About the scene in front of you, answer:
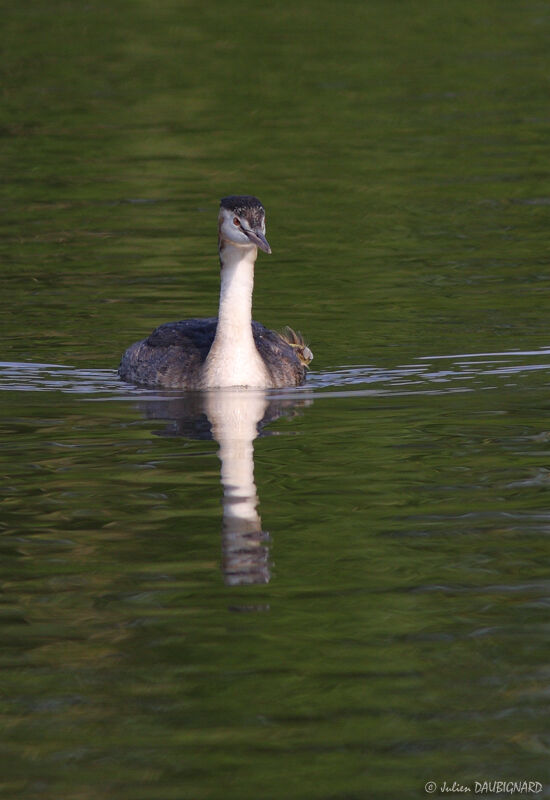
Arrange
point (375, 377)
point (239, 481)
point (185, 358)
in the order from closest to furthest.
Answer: point (239, 481)
point (375, 377)
point (185, 358)

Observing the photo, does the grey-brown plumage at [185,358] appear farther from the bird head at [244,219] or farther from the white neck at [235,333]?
the bird head at [244,219]

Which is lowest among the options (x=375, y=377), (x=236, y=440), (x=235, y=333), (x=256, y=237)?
(x=236, y=440)

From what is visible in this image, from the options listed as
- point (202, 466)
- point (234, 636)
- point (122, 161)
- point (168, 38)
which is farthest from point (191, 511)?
point (168, 38)

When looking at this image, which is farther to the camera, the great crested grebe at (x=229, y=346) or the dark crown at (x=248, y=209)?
the great crested grebe at (x=229, y=346)

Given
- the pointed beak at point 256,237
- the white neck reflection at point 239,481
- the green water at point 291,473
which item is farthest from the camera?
the pointed beak at point 256,237

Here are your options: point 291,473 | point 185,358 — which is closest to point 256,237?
point 185,358

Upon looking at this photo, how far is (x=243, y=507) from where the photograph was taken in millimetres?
10836

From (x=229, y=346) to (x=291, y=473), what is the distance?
3.17m

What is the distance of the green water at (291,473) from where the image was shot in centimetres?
744

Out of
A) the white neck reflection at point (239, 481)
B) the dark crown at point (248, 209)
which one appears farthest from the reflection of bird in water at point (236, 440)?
the dark crown at point (248, 209)

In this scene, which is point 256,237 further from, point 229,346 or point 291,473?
point 291,473

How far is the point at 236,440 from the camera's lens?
12875 millimetres

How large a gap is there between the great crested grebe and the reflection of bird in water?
0.21 m

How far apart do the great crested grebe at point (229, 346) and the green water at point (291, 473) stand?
1.31ft
